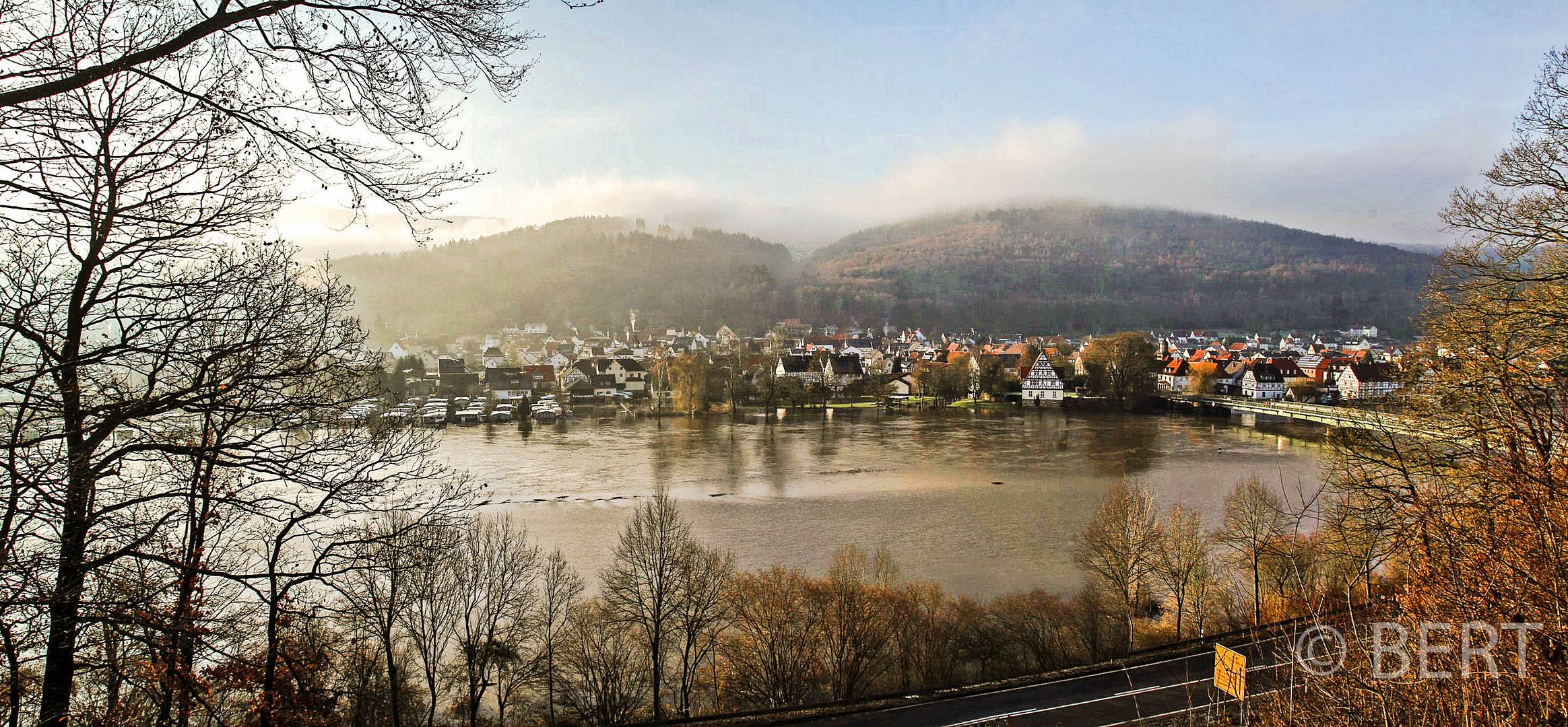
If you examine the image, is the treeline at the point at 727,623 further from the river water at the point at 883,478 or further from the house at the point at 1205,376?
the house at the point at 1205,376

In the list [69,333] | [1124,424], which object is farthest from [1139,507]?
[1124,424]

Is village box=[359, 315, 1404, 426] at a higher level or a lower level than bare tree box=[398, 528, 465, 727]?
higher

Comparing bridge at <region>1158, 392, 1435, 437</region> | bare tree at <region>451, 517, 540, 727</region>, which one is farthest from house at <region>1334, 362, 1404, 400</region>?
bare tree at <region>451, 517, 540, 727</region>

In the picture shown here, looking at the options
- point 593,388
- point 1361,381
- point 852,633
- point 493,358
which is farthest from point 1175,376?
point 852,633

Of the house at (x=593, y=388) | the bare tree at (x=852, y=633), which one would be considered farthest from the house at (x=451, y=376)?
the bare tree at (x=852, y=633)

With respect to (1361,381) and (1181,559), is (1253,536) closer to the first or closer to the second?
(1181,559)

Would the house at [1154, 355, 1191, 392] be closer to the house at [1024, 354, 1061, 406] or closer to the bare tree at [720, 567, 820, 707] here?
the house at [1024, 354, 1061, 406]

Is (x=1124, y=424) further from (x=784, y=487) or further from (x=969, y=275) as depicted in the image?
(x=969, y=275)
